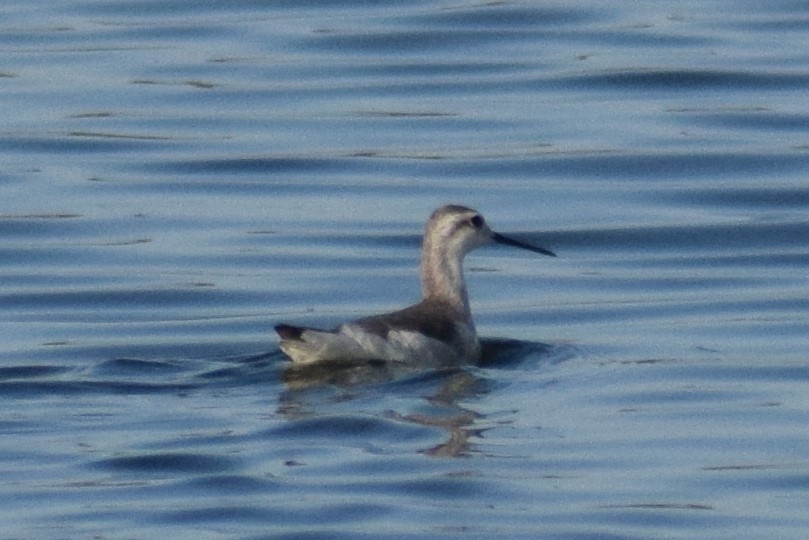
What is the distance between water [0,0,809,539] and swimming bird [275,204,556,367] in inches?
7.7

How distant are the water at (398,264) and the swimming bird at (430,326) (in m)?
0.20

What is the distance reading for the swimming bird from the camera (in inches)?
579

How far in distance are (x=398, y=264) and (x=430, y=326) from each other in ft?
10.3

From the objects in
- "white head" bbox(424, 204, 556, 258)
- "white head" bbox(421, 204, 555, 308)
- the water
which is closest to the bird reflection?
the water

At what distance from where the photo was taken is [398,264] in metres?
18.6

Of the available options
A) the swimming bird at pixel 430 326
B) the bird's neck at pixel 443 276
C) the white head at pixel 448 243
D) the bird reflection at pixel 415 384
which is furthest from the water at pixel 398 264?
the white head at pixel 448 243

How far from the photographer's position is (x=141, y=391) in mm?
14141

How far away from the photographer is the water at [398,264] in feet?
39.5

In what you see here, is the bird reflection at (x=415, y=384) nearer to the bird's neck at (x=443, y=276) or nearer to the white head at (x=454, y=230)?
the bird's neck at (x=443, y=276)

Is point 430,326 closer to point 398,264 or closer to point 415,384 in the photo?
point 415,384

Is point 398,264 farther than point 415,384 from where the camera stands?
Yes

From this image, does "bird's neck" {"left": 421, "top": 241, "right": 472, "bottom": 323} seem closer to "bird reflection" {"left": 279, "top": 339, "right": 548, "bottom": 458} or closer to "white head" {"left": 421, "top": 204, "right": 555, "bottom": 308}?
"white head" {"left": 421, "top": 204, "right": 555, "bottom": 308}

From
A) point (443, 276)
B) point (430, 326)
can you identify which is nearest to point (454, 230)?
point (443, 276)

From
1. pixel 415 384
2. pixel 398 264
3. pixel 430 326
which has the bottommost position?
pixel 398 264
